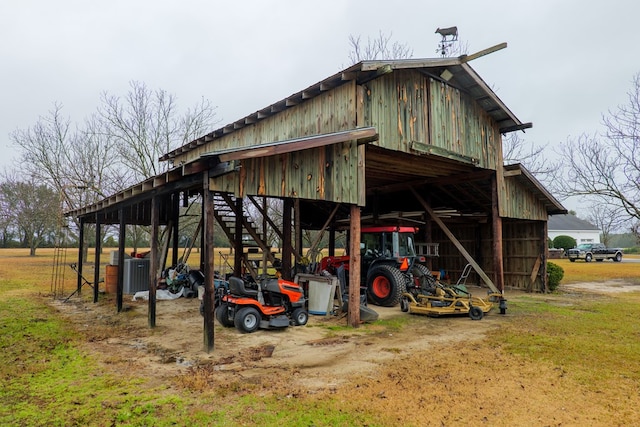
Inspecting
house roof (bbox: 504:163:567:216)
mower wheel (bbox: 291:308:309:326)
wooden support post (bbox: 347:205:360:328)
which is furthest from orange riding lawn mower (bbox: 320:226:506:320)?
house roof (bbox: 504:163:567:216)

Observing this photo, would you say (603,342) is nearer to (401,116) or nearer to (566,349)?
(566,349)

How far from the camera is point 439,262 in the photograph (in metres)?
16.1

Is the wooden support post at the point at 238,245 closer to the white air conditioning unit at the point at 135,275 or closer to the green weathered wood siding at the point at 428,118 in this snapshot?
the white air conditioning unit at the point at 135,275

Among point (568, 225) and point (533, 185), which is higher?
point (568, 225)

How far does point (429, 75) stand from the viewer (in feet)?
29.1

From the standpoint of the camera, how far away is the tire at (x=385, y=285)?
9.20 meters

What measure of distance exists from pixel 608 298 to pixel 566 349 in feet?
24.8

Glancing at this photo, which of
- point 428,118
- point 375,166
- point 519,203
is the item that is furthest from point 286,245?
point 519,203

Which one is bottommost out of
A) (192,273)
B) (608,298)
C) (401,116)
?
(608,298)

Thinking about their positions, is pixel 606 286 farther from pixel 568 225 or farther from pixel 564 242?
pixel 568 225

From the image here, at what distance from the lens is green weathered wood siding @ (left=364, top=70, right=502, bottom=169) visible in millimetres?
7902

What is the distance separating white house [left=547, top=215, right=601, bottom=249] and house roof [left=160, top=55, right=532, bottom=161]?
40.9 m

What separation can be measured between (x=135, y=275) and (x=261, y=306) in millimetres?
7236

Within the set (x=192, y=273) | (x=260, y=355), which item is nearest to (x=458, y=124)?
(x=260, y=355)
